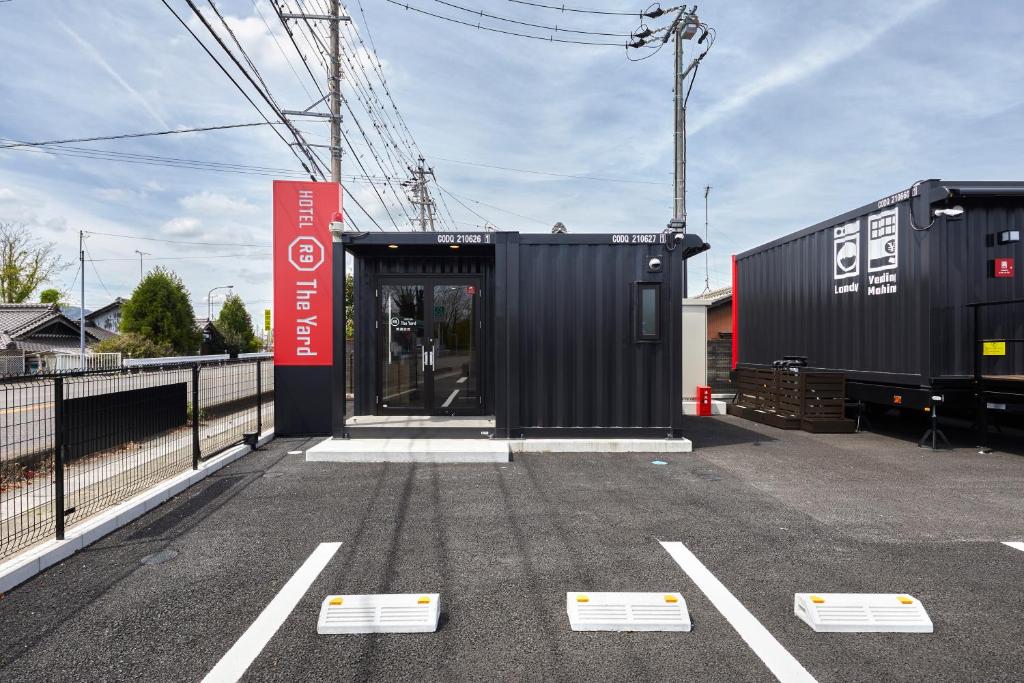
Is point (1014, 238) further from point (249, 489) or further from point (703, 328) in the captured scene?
point (249, 489)

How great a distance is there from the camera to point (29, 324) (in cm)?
3225

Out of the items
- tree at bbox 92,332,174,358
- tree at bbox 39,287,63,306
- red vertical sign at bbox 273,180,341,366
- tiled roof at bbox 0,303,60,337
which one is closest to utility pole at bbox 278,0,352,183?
red vertical sign at bbox 273,180,341,366

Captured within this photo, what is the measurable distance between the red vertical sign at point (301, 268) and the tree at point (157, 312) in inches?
1219

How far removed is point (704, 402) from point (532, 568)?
9072mm

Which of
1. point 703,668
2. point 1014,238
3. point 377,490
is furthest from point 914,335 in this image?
point 377,490

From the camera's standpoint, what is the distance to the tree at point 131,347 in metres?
28.4

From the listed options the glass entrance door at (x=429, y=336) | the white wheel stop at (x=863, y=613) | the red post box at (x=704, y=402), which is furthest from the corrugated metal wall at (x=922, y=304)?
the glass entrance door at (x=429, y=336)

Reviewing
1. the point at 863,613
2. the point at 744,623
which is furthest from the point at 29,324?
the point at 863,613

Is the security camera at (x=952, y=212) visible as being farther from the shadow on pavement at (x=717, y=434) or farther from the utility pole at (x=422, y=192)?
the utility pole at (x=422, y=192)

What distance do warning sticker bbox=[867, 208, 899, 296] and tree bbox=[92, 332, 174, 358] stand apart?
108 ft

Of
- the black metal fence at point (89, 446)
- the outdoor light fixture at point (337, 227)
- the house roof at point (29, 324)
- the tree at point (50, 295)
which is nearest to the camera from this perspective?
the black metal fence at point (89, 446)

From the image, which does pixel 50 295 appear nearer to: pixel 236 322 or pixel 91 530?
pixel 236 322

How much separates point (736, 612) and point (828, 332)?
772 cm

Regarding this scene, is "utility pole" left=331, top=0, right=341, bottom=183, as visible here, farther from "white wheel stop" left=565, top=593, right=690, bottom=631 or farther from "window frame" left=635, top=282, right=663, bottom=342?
"white wheel stop" left=565, top=593, right=690, bottom=631
